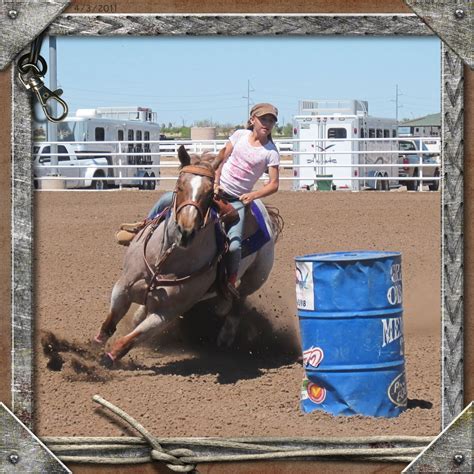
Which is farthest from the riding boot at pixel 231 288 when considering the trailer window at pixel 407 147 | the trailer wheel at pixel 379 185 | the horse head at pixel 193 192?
the trailer wheel at pixel 379 185

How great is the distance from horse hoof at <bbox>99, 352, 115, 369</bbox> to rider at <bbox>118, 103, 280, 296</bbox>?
0.84 m

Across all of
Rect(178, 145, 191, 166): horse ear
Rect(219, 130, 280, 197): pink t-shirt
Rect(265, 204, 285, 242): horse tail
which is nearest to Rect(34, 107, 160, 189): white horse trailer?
Rect(178, 145, 191, 166): horse ear

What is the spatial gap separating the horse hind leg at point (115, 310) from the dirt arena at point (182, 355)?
0.05 meters

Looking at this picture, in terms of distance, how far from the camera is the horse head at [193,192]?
4.57 metres

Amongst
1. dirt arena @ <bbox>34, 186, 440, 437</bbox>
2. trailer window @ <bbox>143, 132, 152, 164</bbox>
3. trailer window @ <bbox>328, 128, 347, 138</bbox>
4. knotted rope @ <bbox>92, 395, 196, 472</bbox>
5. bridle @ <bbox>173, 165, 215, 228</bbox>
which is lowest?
knotted rope @ <bbox>92, 395, 196, 472</bbox>

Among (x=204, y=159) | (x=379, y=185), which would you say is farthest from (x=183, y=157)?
(x=379, y=185)

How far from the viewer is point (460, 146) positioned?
11.5 ft

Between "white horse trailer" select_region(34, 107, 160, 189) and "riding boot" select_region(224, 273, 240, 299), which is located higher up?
"white horse trailer" select_region(34, 107, 160, 189)

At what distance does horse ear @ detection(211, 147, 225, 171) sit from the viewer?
14.4 ft

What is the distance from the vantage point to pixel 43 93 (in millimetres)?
3541

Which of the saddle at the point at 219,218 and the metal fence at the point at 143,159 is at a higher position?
the metal fence at the point at 143,159

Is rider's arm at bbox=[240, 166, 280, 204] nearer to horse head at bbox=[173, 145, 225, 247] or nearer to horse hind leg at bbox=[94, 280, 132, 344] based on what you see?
horse head at bbox=[173, 145, 225, 247]

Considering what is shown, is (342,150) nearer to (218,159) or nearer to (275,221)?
(275,221)

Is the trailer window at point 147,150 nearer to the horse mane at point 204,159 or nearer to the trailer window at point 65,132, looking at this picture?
the horse mane at point 204,159
